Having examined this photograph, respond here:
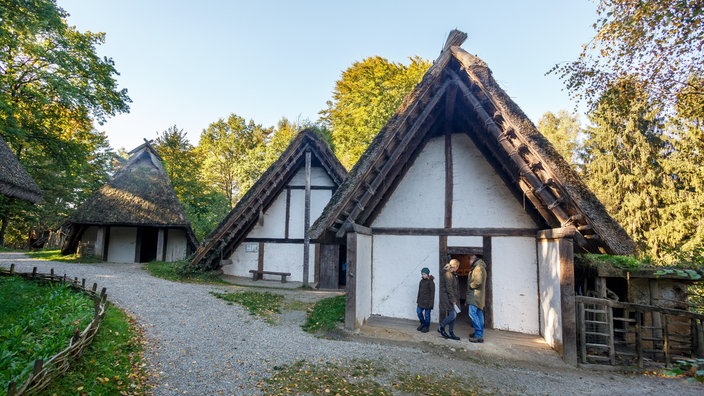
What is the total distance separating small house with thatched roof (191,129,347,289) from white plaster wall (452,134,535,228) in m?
6.06

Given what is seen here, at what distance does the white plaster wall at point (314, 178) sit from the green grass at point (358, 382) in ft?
30.6

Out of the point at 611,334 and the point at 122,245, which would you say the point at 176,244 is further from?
the point at 611,334

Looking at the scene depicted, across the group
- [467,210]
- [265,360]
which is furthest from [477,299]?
[265,360]

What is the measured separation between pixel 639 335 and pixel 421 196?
4785mm

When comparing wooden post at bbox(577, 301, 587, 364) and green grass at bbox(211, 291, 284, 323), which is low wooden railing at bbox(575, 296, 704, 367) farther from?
green grass at bbox(211, 291, 284, 323)

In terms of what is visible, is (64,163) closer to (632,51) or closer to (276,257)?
(276,257)

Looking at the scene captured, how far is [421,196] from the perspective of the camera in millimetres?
8102

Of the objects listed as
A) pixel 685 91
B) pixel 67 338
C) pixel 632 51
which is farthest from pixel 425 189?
pixel 67 338

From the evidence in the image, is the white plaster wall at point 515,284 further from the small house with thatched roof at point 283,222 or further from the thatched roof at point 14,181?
the thatched roof at point 14,181

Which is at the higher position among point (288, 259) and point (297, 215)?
point (297, 215)

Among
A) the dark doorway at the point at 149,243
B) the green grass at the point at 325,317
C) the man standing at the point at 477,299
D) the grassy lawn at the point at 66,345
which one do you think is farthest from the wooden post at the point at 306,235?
the dark doorway at the point at 149,243

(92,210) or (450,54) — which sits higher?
(450,54)

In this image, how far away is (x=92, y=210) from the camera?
1705 centimetres

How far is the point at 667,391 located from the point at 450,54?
6844 millimetres
